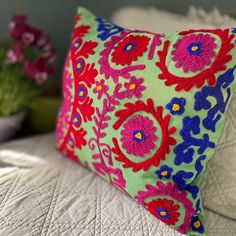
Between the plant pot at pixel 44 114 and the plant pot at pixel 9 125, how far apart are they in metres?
0.10

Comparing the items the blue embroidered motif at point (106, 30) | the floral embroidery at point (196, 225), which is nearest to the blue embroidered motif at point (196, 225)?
the floral embroidery at point (196, 225)

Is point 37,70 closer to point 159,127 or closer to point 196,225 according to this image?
point 159,127

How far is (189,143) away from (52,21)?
3.32ft

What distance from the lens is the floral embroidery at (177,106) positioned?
67cm

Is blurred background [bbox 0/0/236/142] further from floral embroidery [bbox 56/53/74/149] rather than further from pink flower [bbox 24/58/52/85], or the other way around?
floral embroidery [bbox 56/53/74/149]

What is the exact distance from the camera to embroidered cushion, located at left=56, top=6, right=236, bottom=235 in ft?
2.18

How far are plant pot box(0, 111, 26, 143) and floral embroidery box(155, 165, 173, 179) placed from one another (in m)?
0.58

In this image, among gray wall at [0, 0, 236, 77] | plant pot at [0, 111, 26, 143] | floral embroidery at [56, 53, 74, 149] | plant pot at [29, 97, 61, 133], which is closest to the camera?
floral embroidery at [56, 53, 74, 149]

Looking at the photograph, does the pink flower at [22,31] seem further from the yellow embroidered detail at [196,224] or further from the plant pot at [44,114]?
the yellow embroidered detail at [196,224]

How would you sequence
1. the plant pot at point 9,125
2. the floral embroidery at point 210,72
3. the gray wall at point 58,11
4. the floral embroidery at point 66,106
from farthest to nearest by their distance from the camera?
the gray wall at point 58,11, the plant pot at point 9,125, the floral embroidery at point 66,106, the floral embroidery at point 210,72

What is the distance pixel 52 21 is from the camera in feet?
4.80

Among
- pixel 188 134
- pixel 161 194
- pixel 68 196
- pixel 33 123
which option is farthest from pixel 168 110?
pixel 33 123

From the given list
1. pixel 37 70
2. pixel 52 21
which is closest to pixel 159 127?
pixel 37 70

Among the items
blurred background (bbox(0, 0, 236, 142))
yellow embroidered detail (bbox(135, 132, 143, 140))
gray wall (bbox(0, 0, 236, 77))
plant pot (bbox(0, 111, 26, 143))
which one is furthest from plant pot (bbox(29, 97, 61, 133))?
yellow embroidered detail (bbox(135, 132, 143, 140))
